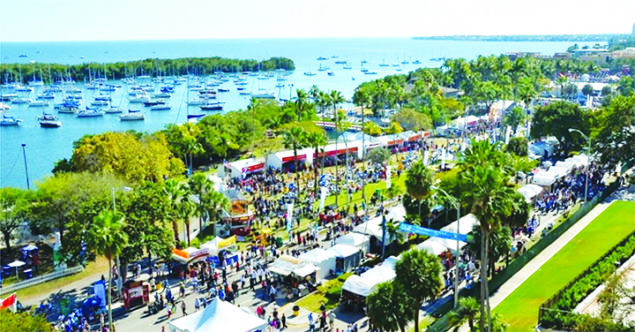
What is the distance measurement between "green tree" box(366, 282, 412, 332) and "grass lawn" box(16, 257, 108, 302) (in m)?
19.4

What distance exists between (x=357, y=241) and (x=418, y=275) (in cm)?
1246

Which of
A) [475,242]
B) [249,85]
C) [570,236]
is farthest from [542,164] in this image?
[249,85]

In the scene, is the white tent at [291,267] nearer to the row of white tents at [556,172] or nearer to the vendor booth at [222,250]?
the vendor booth at [222,250]

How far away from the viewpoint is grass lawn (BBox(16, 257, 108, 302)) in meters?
33.6

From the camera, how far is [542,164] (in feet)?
208

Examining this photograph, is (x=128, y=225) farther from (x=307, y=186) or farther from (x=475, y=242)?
(x=307, y=186)

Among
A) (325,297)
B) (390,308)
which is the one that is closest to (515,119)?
(325,297)

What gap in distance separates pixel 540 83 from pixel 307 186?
90272mm

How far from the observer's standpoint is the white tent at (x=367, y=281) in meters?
30.0

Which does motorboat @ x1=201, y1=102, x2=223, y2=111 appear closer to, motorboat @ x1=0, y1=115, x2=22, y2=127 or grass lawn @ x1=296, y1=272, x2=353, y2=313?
motorboat @ x1=0, y1=115, x2=22, y2=127

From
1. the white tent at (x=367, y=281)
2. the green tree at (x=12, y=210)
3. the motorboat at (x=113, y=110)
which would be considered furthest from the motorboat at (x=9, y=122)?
the white tent at (x=367, y=281)

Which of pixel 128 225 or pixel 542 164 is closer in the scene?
pixel 128 225

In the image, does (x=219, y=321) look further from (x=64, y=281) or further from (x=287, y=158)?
(x=287, y=158)

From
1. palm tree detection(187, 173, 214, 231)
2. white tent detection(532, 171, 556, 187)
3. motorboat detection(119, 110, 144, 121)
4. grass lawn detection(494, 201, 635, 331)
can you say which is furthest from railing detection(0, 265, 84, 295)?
motorboat detection(119, 110, 144, 121)
